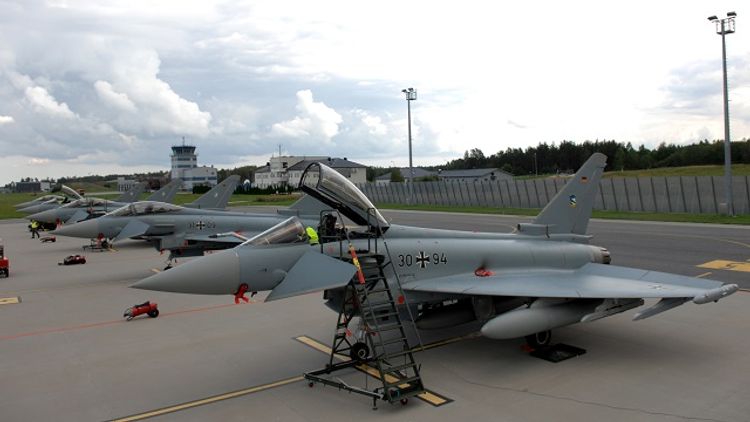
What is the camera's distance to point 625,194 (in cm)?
4056

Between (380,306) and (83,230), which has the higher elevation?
(83,230)

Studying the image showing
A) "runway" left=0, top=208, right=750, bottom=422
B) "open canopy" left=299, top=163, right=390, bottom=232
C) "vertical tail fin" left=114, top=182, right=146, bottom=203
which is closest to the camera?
"runway" left=0, top=208, right=750, bottom=422

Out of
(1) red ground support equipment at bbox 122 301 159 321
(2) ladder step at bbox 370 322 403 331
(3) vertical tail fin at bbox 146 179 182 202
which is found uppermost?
(3) vertical tail fin at bbox 146 179 182 202

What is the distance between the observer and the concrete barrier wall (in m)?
35.3

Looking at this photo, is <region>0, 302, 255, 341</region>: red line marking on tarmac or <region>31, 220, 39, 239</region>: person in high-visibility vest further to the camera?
<region>31, 220, 39, 239</region>: person in high-visibility vest

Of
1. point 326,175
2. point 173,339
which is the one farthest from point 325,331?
point 326,175

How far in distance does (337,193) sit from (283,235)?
1.12m

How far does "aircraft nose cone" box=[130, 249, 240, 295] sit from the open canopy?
5.39 feet

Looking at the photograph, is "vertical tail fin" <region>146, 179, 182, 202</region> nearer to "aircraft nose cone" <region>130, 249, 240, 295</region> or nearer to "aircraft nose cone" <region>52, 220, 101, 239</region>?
"aircraft nose cone" <region>52, 220, 101, 239</region>

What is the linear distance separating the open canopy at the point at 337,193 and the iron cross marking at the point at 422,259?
860mm

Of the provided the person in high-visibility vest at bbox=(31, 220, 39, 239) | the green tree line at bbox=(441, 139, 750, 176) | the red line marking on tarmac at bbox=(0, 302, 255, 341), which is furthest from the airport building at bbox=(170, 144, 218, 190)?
the red line marking on tarmac at bbox=(0, 302, 255, 341)

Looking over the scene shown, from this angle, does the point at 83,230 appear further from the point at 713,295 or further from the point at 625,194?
the point at 625,194

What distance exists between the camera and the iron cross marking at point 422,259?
9.50 m

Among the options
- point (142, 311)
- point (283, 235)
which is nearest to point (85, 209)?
point (142, 311)
